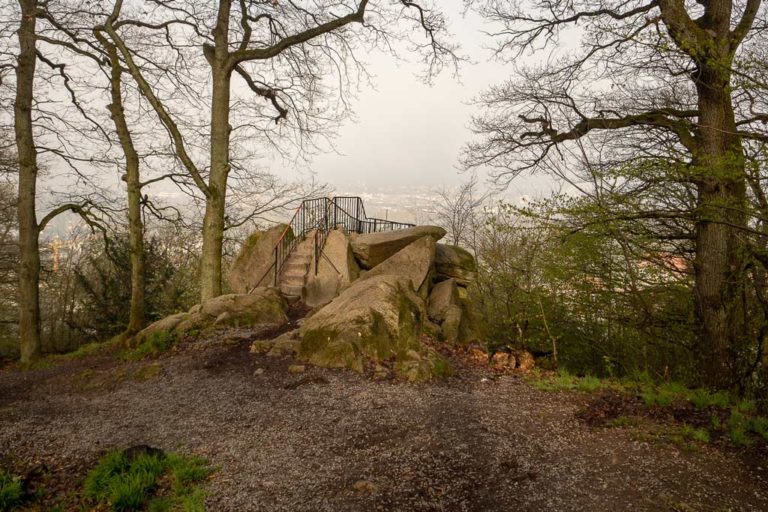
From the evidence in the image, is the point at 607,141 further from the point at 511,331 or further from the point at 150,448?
the point at 150,448

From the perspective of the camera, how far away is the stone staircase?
1100cm

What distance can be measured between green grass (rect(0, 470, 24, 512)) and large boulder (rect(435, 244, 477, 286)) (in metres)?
9.88

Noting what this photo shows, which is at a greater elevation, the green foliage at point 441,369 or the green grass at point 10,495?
the green foliage at point 441,369

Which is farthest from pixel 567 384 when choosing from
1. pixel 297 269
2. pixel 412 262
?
pixel 297 269

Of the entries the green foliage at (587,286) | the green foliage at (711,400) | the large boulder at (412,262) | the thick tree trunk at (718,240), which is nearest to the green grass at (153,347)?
the large boulder at (412,262)

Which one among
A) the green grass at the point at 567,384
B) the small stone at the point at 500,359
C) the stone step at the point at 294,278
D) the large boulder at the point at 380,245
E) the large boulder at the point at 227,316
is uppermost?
the large boulder at the point at 380,245

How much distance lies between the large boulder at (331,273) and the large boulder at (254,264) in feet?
3.72

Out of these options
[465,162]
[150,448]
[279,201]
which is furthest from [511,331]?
[150,448]

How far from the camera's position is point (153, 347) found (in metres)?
7.95

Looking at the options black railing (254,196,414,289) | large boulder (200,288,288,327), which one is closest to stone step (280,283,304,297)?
black railing (254,196,414,289)

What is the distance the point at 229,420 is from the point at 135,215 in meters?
8.28

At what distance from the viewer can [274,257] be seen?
1176 centimetres

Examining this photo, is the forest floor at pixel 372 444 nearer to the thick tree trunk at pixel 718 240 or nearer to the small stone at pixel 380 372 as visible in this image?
the small stone at pixel 380 372

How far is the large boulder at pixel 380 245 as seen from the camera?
441 inches
